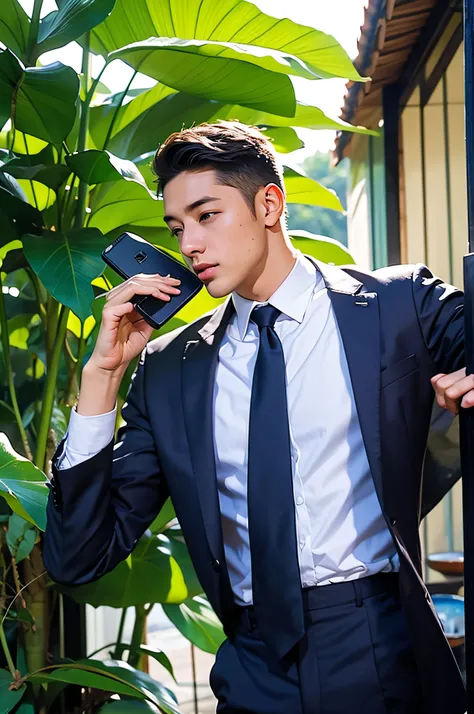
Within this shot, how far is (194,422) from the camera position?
1407 mm

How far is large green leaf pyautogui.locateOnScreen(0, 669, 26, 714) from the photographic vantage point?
1.65 meters

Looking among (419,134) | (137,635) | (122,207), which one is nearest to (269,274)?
(122,207)

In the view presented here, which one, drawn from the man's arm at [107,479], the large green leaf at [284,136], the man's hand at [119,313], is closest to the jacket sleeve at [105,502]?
the man's arm at [107,479]

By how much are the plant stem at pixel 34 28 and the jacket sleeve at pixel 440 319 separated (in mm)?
834

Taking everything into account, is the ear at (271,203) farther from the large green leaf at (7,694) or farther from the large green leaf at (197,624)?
the large green leaf at (197,624)

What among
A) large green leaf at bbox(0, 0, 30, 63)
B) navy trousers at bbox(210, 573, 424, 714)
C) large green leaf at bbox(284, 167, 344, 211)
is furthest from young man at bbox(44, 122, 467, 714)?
large green leaf at bbox(284, 167, 344, 211)

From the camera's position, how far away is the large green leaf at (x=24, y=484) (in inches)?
54.1

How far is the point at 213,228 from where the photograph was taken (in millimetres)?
1371

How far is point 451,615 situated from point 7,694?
1469 millimetres

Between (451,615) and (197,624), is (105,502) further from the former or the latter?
(451,615)

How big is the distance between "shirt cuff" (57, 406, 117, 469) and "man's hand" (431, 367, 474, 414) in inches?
20.2

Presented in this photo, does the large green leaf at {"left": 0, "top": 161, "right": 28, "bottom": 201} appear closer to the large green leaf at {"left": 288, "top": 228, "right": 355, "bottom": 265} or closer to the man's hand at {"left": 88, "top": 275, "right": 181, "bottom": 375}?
the man's hand at {"left": 88, "top": 275, "right": 181, "bottom": 375}

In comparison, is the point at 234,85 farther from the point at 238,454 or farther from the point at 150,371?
the point at 238,454

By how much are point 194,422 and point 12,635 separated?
1.02 meters
